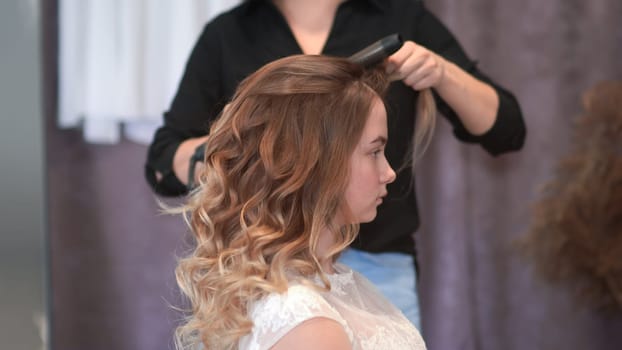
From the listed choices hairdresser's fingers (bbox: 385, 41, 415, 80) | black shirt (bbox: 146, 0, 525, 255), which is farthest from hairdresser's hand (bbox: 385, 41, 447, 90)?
black shirt (bbox: 146, 0, 525, 255)

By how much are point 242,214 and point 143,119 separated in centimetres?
112

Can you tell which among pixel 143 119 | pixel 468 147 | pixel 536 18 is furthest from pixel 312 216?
pixel 536 18

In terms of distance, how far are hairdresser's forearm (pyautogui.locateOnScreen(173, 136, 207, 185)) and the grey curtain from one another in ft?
2.55

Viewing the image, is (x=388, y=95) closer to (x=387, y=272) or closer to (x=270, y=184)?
(x=387, y=272)

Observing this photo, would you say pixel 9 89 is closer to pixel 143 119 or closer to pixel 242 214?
pixel 143 119

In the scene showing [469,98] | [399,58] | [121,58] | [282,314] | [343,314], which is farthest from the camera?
[121,58]

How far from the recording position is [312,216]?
43.6 inches

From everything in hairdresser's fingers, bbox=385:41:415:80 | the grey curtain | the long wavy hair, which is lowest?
the grey curtain

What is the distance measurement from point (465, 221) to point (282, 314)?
→ 140 centimetres

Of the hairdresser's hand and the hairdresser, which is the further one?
the hairdresser

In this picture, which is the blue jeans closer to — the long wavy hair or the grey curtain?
the long wavy hair

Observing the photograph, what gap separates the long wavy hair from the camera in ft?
3.52

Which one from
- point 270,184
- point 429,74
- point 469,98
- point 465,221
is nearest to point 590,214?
point 465,221

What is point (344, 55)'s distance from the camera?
1.47 meters
